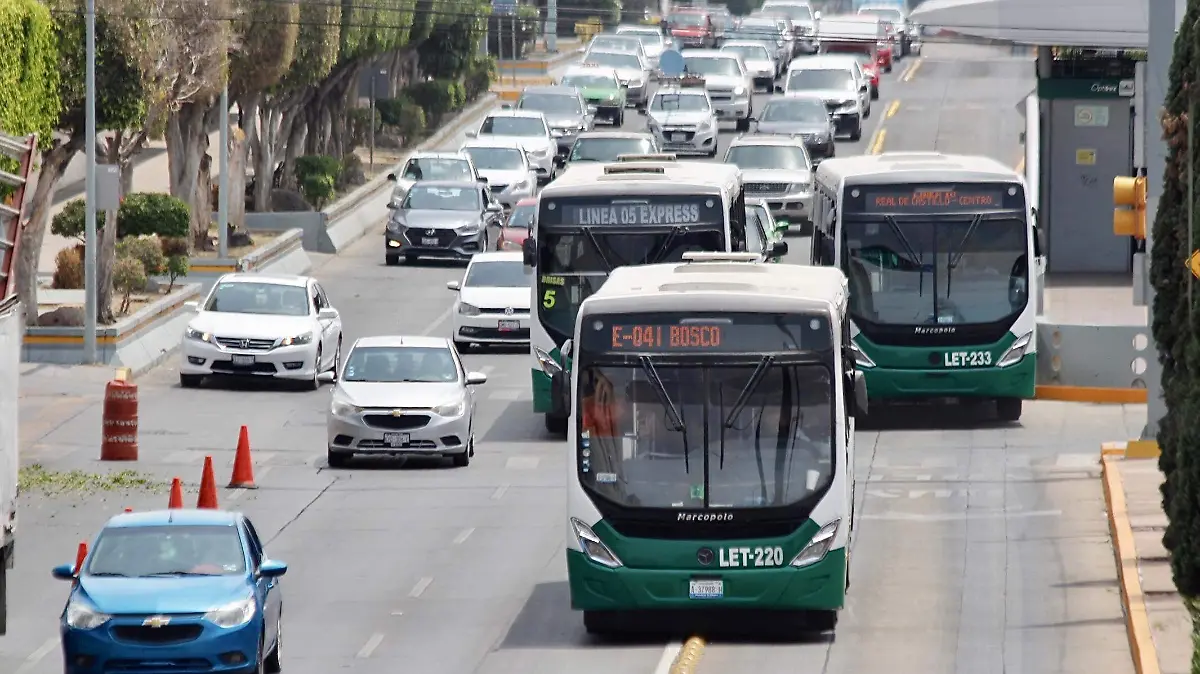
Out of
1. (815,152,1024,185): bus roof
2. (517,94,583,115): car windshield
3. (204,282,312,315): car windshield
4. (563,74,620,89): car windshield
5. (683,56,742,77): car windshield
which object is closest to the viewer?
(815,152,1024,185): bus roof

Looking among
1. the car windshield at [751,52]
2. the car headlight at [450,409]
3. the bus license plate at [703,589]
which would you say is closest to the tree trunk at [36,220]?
the car headlight at [450,409]

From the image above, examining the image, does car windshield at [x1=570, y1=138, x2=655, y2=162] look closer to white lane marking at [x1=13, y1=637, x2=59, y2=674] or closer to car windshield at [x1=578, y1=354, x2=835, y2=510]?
white lane marking at [x1=13, y1=637, x2=59, y2=674]

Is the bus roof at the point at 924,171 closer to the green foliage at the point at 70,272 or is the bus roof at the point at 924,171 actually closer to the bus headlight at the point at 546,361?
the bus headlight at the point at 546,361

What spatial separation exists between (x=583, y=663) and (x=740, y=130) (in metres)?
53.5

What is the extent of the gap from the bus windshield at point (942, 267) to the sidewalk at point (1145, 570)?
282 cm

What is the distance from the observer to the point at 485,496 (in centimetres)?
2595

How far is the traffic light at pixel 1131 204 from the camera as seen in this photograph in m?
23.3

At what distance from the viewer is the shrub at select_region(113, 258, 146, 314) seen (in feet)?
126

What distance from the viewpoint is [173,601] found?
52.2 ft

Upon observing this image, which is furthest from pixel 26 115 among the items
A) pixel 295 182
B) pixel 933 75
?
pixel 933 75

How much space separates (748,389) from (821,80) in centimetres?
5004

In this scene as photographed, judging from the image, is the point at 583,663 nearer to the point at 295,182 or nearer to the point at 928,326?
the point at 928,326

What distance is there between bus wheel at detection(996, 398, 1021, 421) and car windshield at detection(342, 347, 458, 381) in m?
6.96

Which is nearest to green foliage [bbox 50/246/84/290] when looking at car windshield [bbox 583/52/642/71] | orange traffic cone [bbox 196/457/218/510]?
orange traffic cone [bbox 196/457/218/510]
